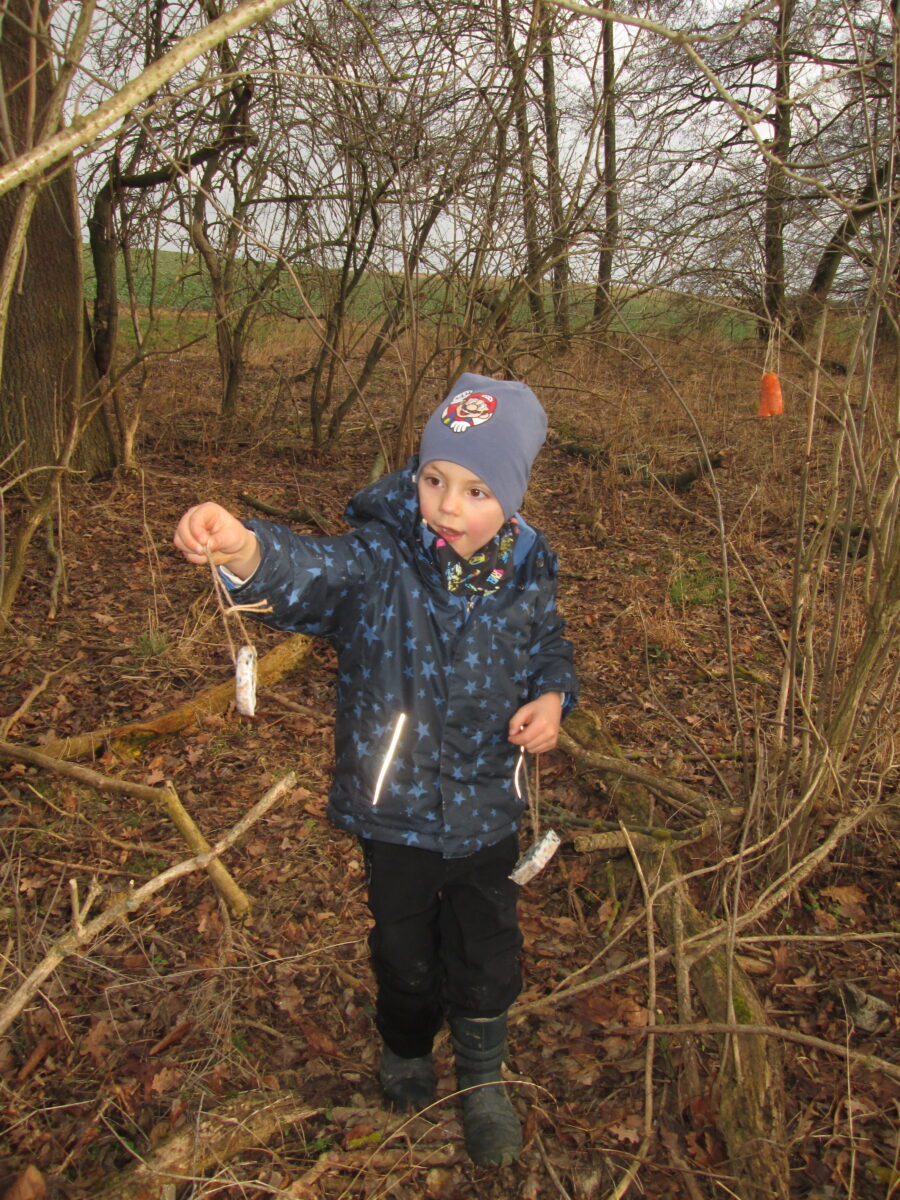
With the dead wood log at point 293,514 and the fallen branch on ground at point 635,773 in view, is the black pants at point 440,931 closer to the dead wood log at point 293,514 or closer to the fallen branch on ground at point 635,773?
the fallen branch on ground at point 635,773

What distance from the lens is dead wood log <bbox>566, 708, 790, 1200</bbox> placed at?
1867mm

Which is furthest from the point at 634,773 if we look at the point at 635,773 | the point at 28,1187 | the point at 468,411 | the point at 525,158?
the point at 525,158

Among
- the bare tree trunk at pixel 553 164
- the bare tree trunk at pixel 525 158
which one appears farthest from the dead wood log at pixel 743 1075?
the bare tree trunk at pixel 525 158

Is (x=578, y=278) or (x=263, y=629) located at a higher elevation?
(x=578, y=278)

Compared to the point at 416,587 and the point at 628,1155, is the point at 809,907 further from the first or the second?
the point at 416,587

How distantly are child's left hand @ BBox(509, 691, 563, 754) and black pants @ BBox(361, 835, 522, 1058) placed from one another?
0.32 metres

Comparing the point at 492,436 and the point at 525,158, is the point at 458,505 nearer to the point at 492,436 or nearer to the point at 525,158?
the point at 492,436

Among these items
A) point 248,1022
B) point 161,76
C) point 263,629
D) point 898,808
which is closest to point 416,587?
point 161,76

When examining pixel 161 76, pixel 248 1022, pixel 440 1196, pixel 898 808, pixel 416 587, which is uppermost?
pixel 161 76

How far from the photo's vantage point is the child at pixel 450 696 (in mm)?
1857

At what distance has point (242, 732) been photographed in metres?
3.50

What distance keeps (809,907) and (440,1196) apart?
141 centimetres

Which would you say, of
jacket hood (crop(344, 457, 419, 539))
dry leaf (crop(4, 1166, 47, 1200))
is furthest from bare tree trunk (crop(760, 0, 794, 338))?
dry leaf (crop(4, 1166, 47, 1200))

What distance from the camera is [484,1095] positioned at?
207 centimetres
